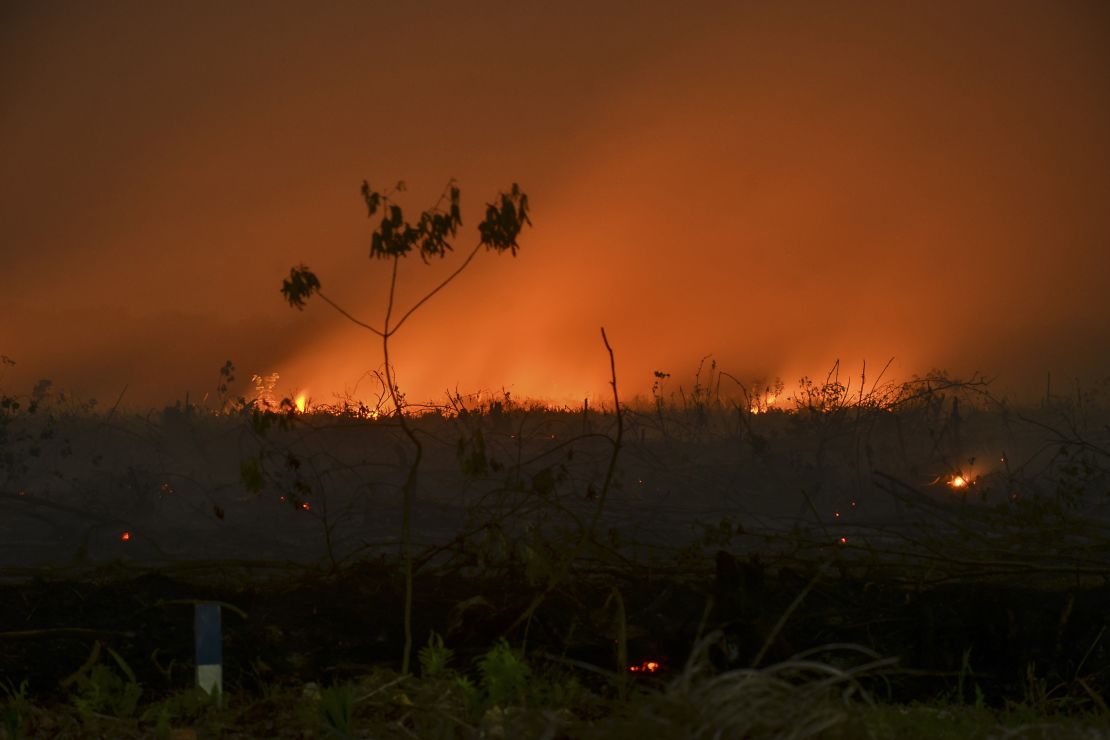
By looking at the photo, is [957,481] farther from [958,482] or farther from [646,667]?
[646,667]

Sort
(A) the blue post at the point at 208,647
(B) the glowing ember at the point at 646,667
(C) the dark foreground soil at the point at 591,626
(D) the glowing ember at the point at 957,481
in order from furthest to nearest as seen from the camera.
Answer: (D) the glowing ember at the point at 957,481 < (C) the dark foreground soil at the point at 591,626 < (B) the glowing ember at the point at 646,667 < (A) the blue post at the point at 208,647

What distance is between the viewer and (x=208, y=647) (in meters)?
6.90

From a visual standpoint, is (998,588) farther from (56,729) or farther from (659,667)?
(56,729)

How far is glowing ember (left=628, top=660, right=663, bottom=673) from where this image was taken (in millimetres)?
7945

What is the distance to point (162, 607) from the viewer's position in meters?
9.45

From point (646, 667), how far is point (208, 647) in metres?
2.74

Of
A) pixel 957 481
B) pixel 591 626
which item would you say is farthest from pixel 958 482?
pixel 591 626

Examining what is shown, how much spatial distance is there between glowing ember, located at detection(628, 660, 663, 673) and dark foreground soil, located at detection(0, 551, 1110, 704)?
0.07 metres

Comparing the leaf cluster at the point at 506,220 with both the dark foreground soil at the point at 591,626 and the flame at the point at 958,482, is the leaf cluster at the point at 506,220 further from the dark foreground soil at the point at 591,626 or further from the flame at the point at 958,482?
the flame at the point at 958,482

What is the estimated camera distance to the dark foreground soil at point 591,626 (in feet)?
26.8

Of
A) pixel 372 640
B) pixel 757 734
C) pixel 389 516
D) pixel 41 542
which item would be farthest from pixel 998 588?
pixel 41 542

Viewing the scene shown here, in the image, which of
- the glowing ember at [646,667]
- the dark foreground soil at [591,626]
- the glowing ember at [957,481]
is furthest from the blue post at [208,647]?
the glowing ember at [957,481]

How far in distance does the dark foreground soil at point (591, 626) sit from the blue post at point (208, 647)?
0.75m

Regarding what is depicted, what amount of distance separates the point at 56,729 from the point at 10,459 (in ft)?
58.7
